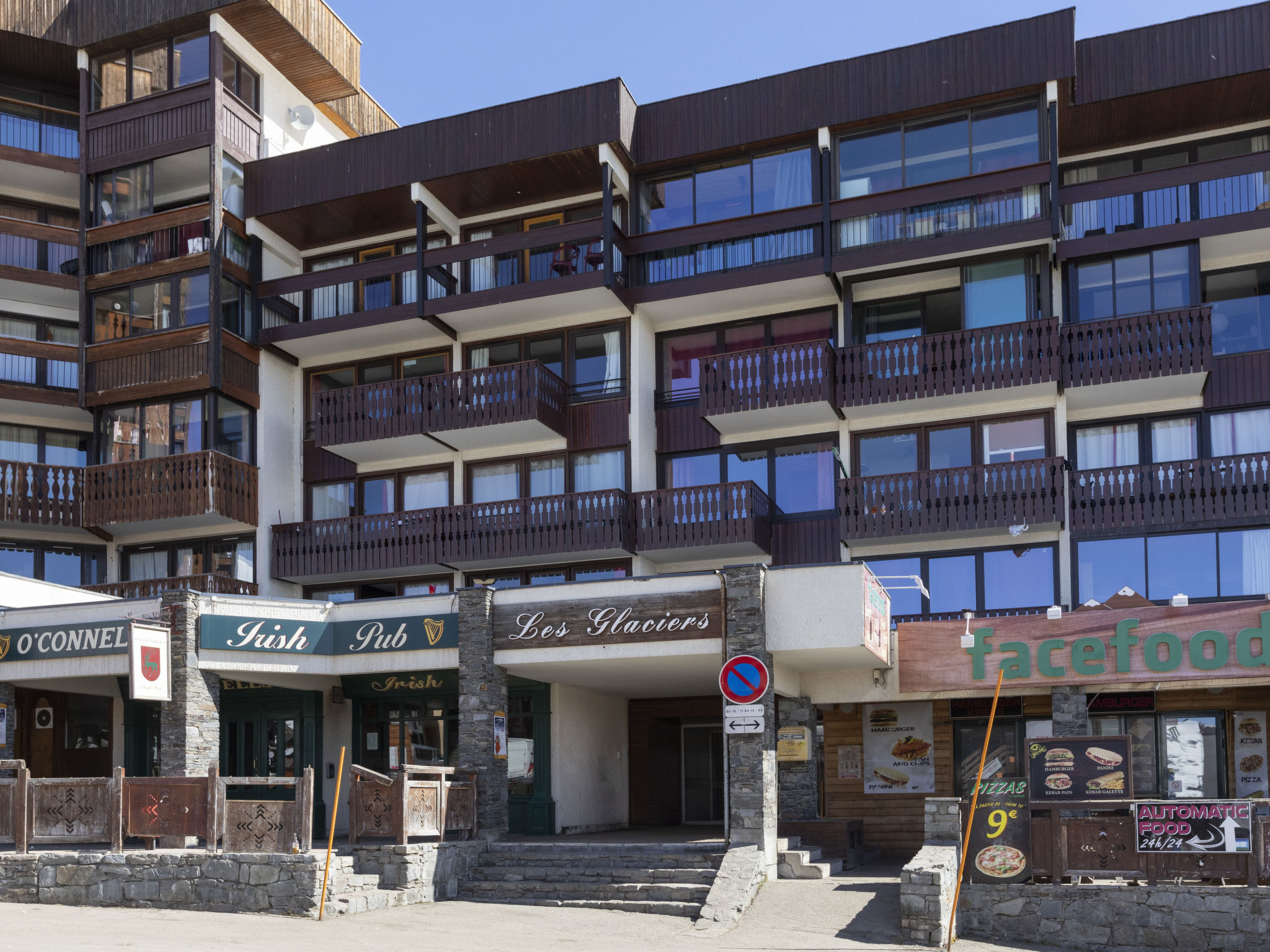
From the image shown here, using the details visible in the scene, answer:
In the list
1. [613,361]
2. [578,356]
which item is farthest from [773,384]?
[578,356]

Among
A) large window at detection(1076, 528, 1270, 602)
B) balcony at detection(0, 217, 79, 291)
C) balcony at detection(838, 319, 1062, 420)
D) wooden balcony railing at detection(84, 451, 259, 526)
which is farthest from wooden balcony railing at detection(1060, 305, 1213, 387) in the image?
balcony at detection(0, 217, 79, 291)

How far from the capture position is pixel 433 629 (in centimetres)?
2377

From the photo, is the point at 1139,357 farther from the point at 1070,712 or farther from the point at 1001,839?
the point at 1001,839

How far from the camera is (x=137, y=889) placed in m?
19.4

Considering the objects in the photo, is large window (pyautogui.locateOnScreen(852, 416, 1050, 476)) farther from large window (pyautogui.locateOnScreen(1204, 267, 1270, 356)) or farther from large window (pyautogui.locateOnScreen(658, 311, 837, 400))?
large window (pyautogui.locateOnScreen(1204, 267, 1270, 356))

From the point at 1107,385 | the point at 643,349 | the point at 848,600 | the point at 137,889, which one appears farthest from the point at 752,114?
the point at 137,889

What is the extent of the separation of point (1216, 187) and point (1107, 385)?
4.38 m

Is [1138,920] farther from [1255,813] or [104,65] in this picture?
[104,65]

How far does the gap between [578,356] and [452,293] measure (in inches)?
124

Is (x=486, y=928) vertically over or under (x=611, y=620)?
under

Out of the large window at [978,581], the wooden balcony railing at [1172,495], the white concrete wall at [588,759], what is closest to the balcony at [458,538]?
the white concrete wall at [588,759]

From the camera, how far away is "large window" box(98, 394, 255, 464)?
2997 centimetres

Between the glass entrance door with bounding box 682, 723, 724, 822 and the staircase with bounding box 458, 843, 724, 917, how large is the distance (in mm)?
7734

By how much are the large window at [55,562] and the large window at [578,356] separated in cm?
975
